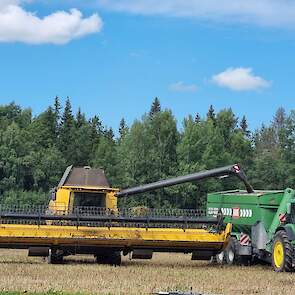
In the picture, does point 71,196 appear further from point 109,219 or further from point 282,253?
point 282,253

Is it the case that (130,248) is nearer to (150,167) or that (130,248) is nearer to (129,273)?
(129,273)

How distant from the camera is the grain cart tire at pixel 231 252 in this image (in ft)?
62.3

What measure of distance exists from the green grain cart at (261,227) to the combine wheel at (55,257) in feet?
14.2

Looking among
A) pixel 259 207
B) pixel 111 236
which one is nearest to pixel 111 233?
pixel 111 236

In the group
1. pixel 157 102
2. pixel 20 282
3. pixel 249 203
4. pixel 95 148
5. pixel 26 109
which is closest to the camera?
pixel 20 282

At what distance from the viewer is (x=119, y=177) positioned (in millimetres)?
74375

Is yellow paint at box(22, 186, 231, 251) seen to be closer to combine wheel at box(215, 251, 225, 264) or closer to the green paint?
the green paint

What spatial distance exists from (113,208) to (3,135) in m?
59.0

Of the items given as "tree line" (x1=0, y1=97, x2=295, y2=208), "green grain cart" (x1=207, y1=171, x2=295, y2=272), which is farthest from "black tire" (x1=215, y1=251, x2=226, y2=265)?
"tree line" (x1=0, y1=97, x2=295, y2=208)

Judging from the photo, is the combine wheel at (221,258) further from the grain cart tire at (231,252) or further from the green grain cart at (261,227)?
the grain cart tire at (231,252)

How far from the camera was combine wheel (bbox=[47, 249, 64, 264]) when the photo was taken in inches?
675

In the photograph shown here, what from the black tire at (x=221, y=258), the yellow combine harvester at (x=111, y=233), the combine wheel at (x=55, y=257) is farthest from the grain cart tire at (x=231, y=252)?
the combine wheel at (x=55, y=257)

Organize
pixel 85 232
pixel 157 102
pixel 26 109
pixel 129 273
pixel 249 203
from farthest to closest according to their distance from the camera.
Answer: pixel 157 102, pixel 26 109, pixel 249 203, pixel 85 232, pixel 129 273

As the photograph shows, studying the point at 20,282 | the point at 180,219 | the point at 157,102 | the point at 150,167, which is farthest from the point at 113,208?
the point at 157,102
